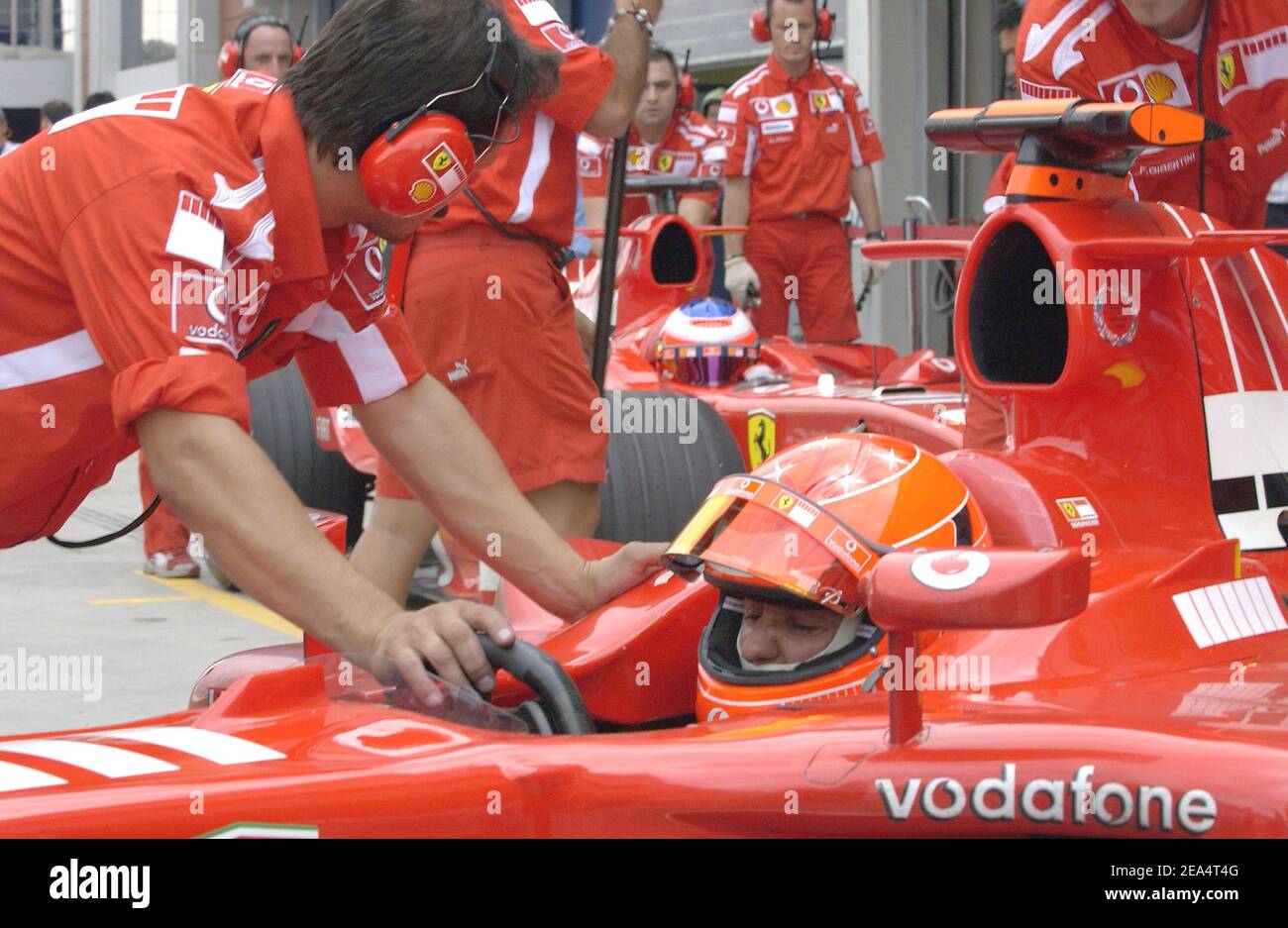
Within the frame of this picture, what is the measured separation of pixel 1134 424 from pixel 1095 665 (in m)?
0.54

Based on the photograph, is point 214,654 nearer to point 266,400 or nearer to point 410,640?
point 266,400

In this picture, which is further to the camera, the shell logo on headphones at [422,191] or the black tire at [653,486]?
the black tire at [653,486]

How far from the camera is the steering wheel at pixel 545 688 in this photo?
6.89ft

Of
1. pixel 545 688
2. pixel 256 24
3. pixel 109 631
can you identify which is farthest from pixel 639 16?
pixel 256 24

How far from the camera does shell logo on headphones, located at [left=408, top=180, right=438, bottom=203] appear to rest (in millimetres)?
2098

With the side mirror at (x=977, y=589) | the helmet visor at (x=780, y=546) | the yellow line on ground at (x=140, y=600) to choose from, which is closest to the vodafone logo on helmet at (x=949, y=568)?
the side mirror at (x=977, y=589)

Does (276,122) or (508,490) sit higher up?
(276,122)

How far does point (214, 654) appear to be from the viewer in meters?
4.84

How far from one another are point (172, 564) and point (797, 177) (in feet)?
11.2

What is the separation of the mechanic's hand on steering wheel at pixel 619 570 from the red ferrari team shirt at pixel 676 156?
5.28m

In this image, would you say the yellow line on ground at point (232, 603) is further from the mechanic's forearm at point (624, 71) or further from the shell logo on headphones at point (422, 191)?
the shell logo on headphones at point (422, 191)

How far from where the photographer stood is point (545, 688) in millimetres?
2107

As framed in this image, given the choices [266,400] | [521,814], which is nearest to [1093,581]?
[521,814]

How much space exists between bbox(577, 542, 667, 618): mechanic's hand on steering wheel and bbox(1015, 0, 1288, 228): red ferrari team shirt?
4.11ft
